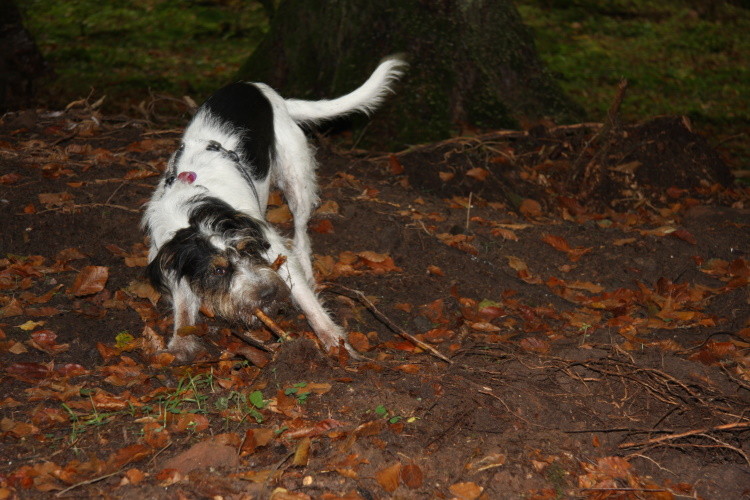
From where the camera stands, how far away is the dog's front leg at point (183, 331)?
13.7 ft

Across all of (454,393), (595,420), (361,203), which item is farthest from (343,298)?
(595,420)

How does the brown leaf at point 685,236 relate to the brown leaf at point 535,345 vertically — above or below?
above

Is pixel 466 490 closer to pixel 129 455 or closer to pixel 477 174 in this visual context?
pixel 129 455

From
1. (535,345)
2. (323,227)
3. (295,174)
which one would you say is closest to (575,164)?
(323,227)

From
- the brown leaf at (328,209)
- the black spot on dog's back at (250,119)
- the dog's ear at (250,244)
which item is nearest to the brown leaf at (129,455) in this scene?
the dog's ear at (250,244)

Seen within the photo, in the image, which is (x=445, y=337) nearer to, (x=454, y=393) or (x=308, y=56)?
(x=454, y=393)

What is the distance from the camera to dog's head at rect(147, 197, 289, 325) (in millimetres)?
3852

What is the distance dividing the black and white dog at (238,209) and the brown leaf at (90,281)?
16.0 inches

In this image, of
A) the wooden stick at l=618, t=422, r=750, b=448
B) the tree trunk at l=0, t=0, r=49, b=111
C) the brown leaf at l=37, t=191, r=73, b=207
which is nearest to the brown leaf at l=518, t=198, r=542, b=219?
the wooden stick at l=618, t=422, r=750, b=448

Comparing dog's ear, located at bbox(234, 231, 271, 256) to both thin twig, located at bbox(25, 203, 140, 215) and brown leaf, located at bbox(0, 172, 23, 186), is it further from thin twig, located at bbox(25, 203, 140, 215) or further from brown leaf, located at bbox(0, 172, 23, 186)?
brown leaf, located at bbox(0, 172, 23, 186)

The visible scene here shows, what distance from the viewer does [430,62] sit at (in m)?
7.24

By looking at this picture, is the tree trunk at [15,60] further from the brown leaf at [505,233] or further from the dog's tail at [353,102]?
the brown leaf at [505,233]

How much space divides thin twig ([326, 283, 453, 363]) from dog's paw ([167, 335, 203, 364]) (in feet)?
3.35

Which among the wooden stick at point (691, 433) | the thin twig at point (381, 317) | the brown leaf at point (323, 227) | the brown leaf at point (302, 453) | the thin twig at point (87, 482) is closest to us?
the thin twig at point (87, 482)
